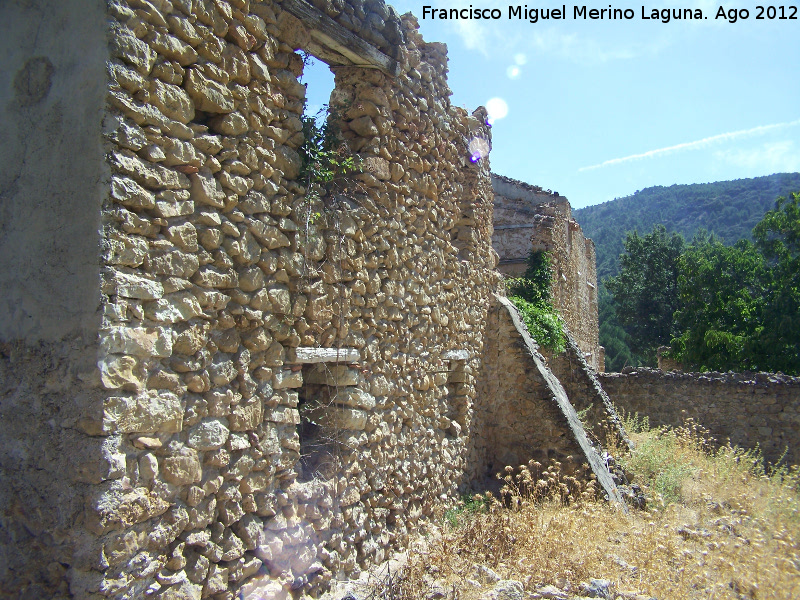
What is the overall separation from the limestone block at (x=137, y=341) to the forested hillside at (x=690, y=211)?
53.5 meters

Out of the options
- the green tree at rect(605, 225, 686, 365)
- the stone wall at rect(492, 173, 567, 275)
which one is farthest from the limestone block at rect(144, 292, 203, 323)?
the green tree at rect(605, 225, 686, 365)

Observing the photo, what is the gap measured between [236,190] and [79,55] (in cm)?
99

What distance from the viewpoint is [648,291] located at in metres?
29.9

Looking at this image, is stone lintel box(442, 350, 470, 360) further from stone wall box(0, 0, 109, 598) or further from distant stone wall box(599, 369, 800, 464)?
distant stone wall box(599, 369, 800, 464)

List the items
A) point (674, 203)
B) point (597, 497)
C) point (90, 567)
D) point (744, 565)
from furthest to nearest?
point (674, 203), point (597, 497), point (744, 565), point (90, 567)

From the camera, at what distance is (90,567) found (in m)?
2.54

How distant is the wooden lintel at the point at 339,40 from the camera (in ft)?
12.9

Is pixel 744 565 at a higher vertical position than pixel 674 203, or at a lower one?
lower

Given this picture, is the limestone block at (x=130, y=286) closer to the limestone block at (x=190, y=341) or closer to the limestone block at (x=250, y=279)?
the limestone block at (x=190, y=341)

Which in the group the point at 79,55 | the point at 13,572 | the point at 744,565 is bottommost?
the point at 744,565

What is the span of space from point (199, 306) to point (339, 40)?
7.82 ft

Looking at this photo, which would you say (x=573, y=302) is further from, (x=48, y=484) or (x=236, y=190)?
(x=48, y=484)

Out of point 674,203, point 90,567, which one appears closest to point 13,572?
point 90,567

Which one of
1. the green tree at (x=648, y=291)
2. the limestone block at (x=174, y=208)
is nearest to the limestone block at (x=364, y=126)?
the limestone block at (x=174, y=208)
